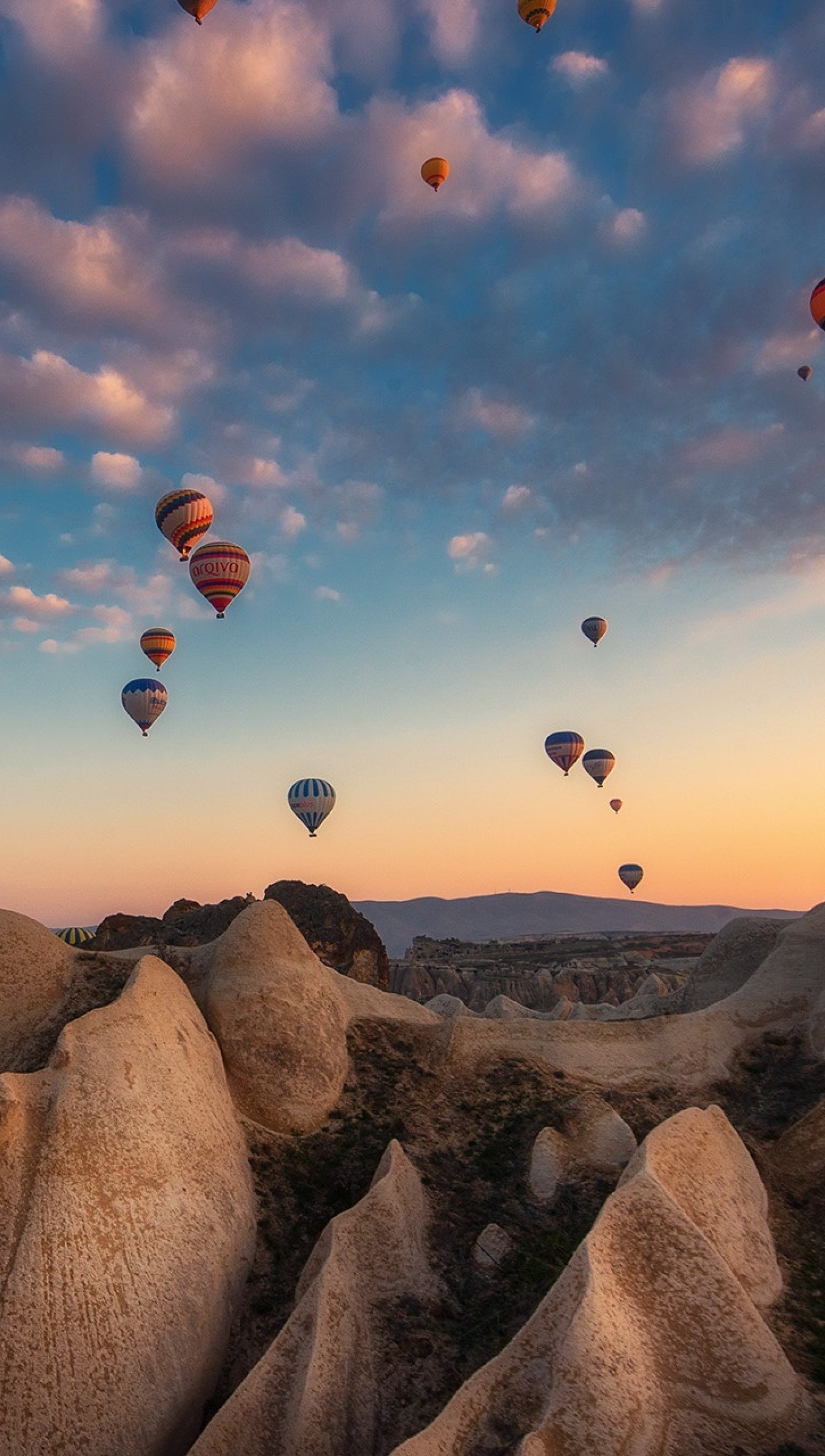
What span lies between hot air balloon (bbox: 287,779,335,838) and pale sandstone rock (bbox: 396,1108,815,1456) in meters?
62.6

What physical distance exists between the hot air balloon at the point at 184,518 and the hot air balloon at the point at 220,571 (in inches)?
49.5

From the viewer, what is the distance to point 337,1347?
23312 millimetres

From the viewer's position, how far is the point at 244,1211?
92.4ft

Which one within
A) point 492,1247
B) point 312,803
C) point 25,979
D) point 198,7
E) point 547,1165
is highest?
point 198,7

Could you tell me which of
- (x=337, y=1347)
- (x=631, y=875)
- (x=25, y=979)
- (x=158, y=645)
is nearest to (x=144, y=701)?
(x=158, y=645)

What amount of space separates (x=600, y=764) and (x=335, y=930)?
43.8 m

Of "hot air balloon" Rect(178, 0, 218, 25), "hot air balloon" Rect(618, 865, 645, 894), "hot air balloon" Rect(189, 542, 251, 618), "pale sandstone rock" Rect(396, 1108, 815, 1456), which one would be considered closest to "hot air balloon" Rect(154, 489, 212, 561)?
"hot air balloon" Rect(189, 542, 251, 618)

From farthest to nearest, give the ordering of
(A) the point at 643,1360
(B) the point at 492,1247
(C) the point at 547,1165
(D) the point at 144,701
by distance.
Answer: (D) the point at 144,701, (C) the point at 547,1165, (B) the point at 492,1247, (A) the point at 643,1360

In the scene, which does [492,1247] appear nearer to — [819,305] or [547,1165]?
[547,1165]

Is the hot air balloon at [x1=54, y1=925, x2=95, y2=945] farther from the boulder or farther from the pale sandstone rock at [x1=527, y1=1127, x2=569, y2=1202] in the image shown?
the pale sandstone rock at [x1=527, y1=1127, x2=569, y2=1202]

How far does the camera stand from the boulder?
281 ft

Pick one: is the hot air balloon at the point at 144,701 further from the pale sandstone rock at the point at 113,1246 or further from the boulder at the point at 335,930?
the pale sandstone rock at the point at 113,1246

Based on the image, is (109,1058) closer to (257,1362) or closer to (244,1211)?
(244,1211)

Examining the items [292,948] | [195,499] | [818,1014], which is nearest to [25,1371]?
[292,948]
